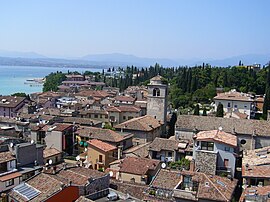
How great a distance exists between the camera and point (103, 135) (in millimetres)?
32250

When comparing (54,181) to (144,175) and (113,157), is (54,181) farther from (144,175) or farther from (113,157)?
(113,157)

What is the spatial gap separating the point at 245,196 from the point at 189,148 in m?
11.1

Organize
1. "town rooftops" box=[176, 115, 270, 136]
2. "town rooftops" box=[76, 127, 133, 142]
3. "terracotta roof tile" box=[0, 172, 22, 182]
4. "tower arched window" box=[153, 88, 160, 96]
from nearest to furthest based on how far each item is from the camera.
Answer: "terracotta roof tile" box=[0, 172, 22, 182]
"town rooftops" box=[176, 115, 270, 136]
"town rooftops" box=[76, 127, 133, 142]
"tower arched window" box=[153, 88, 160, 96]

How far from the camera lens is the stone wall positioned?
21609 millimetres

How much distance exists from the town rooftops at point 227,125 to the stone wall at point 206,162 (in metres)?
10.3

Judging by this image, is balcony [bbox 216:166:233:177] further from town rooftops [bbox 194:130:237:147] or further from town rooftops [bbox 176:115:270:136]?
town rooftops [bbox 176:115:270:136]

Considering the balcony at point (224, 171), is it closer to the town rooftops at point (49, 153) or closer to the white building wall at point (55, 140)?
the town rooftops at point (49, 153)

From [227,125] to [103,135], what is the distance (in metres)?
11.4

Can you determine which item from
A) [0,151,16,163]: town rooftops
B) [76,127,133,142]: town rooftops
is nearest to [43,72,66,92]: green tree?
[76,127,133,142]: town rooftops

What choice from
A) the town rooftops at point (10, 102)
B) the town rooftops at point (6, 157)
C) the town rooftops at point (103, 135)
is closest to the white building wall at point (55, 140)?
the town rooftops at point (103, 135)

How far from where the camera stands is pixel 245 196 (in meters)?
17.3

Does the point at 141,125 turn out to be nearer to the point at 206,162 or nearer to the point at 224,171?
the point at 206,162

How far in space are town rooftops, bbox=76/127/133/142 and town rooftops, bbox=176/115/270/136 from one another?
5.45m

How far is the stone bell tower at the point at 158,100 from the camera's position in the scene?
4156 cm
